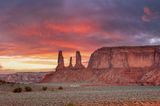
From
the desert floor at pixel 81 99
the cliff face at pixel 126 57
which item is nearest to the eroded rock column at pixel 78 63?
the cliff face at pixel 126 57

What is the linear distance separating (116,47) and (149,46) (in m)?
14.0

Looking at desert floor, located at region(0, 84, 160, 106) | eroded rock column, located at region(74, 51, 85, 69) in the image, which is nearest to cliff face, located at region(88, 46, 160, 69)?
eroded rock column, located at region(74, 51, 85, 69)

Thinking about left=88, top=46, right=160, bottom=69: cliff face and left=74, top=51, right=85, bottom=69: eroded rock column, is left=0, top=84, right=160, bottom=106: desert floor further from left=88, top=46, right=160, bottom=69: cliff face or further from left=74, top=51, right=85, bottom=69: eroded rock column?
left=74, top=51, right=85, bottom=69: eroded rock column

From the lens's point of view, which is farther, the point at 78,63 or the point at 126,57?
the point at 78,63

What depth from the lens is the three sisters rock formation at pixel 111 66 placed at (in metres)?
151

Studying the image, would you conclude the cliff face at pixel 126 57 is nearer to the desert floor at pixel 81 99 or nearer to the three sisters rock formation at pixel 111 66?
the three sisters rock formation at pixel 111 66

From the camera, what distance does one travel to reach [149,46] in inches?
6407

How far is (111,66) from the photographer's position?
165125 millimetres

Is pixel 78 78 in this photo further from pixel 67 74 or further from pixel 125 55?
pixel 125 55

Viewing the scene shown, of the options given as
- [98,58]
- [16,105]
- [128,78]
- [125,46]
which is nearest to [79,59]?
[98,58]

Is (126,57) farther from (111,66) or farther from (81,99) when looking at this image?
(81,99)

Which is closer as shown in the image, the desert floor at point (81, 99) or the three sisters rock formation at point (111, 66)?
the desert floor at point (81, 99)

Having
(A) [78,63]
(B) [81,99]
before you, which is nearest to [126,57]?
(A) [78,63]

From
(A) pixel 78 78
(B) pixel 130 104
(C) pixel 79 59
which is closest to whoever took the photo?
(B) pixel 130 104
